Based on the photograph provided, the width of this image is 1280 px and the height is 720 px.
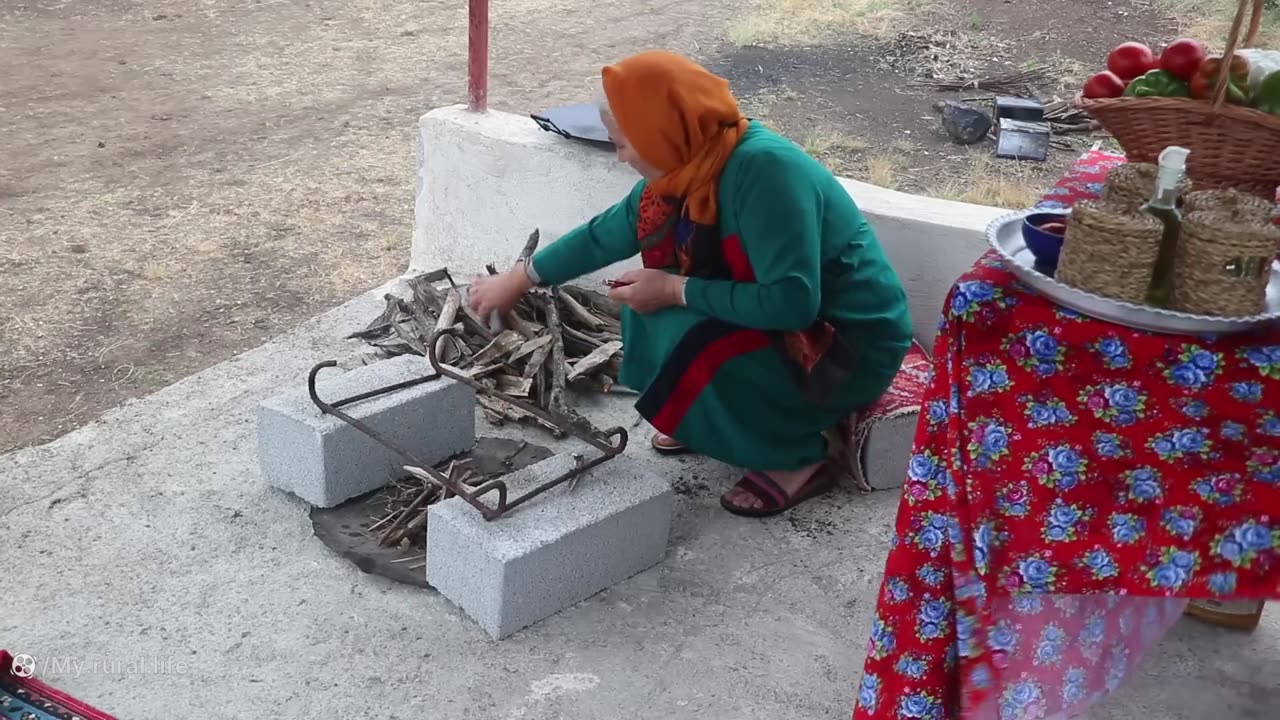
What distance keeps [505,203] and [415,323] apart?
1.92ft

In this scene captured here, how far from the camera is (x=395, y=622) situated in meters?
2.80

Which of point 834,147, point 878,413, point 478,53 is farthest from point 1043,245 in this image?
point 834,147

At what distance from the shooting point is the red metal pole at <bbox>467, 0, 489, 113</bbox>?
14.2 ft

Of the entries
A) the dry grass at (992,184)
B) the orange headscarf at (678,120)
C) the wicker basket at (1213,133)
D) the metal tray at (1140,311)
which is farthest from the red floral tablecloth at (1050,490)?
the dry grass at (992,184)

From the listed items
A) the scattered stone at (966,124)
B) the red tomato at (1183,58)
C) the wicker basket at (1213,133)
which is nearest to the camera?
the wicker basket at (1213,133)

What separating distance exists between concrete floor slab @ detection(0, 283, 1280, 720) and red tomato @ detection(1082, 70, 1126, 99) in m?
1.31

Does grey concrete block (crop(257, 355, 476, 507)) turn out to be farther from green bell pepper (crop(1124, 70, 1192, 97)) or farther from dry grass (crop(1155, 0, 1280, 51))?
dry grass (crop(1155, 0, 1280, 51))

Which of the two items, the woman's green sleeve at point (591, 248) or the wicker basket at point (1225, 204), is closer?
the wicker basket at point (1225, 204)

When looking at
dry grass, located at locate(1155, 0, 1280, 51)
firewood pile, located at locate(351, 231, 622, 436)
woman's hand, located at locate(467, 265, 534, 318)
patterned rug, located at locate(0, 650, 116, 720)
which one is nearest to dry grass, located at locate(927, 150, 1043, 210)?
firewood pile, located at locate(351, 231, 622, 436)

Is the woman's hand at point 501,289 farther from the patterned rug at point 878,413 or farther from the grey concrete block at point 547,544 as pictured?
the patterned rug at point 878,413

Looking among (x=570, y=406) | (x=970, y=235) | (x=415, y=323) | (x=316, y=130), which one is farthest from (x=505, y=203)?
(x=316, y=130)

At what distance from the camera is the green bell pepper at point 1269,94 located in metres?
2.12

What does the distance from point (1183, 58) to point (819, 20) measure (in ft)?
26.8

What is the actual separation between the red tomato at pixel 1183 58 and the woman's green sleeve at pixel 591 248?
139 cm
